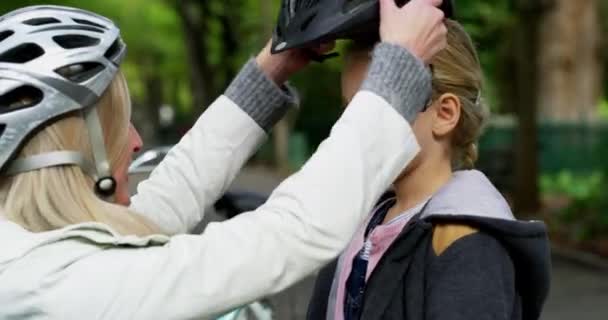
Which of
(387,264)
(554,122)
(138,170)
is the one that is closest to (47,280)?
(387,264)

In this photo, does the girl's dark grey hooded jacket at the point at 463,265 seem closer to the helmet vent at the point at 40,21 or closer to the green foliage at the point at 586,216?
the helmet vent at the point at 40,21

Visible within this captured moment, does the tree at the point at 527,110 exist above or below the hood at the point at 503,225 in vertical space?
below

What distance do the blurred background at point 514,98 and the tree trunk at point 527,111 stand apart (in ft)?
0.05

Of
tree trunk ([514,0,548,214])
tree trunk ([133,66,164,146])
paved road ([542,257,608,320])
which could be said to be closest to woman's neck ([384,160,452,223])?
paved road ([542,257,608,320])

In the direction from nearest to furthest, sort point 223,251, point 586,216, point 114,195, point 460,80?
point 223,251 → point 114,195 → point 460,80 → point 586,216

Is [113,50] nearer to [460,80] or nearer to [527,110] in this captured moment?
[460,80]

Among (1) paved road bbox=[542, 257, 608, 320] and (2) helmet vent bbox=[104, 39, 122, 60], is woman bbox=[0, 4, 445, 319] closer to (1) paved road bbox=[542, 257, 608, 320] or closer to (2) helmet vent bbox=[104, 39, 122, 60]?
(2) helmet vent bbox=[104, 39, 122, 60]

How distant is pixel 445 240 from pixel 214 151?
71 cm

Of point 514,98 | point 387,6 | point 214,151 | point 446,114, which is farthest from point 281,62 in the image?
point 514,98

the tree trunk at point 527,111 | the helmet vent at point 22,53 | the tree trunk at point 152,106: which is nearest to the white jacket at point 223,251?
the helmet vent at point 22,53

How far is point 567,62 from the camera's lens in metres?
24.3

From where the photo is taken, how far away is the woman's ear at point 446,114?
86.9 inches

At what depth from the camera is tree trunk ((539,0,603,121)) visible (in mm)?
23625

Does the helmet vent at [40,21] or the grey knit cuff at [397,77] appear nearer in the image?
the grey knit cuff at [397,77]
